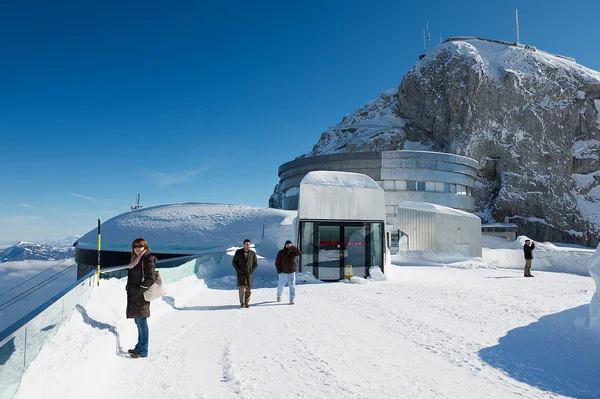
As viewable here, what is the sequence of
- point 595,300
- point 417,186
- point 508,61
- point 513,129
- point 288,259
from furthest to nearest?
1. point 508,61
2. point 513,129
3. point 417,186
4. point 288,259
5. point 595,300

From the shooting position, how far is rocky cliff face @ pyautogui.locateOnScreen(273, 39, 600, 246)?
241ft

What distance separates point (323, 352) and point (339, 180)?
441 inches

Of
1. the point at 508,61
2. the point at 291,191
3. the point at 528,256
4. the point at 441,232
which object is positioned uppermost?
the point at 508,61

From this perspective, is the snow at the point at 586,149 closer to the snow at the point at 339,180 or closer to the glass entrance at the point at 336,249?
the snow at the point at 339,180

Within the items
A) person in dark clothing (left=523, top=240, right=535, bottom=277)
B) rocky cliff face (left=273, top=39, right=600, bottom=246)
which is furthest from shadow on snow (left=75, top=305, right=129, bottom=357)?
rocky cliff face (left=273, top=39, right=600, bottom=246)

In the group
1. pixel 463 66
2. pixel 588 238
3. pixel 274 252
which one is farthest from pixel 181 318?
pixel 463 66

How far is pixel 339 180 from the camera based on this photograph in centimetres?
1636

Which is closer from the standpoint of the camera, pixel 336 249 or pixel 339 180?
pixel 336 249

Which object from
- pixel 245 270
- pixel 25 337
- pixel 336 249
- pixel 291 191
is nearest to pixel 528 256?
pixel 336 249

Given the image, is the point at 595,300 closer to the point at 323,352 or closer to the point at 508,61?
the point at 323,352

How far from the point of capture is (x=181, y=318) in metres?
8.17

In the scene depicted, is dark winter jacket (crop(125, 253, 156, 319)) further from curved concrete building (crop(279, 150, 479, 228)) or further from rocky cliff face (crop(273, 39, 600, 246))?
rocky cliff face (crop(273, 39, 600, 246))

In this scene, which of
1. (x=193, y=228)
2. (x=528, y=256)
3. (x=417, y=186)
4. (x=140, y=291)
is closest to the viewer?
(x=140, y=291)

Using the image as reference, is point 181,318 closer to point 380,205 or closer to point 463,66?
point 380,205
